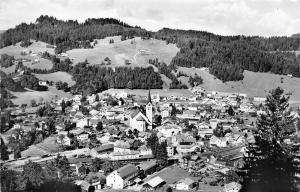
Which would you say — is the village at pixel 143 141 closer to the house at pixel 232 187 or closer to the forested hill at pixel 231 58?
the house at pixel 232 187

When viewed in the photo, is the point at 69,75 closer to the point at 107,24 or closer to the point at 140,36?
the point at 140,36

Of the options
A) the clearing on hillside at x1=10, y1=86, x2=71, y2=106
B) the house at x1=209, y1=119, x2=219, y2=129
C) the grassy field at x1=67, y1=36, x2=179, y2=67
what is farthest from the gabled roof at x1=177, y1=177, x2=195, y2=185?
the grassy field at x1=67, y1=36, x2=179, y2=67

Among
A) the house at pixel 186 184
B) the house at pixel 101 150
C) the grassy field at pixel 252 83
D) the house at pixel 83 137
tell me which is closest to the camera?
the house at pixel 186 184

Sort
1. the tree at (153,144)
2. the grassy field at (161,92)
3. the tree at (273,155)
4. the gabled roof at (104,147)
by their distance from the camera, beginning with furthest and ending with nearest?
the grassy field at (161,92)
the gabled roof at (104,147)
the tree at (153,144)
the tree at (273,155)

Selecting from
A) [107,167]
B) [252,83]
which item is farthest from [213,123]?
[252,83]

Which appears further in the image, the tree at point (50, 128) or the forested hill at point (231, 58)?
the forested hill at point (231, 58)

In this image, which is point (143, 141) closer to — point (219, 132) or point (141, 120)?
point (141, 120)

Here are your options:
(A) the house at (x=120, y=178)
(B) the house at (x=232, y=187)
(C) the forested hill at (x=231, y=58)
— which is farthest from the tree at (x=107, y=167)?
(C) the forested hill at (x=231, y=58)

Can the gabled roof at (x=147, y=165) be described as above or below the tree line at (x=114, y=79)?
below

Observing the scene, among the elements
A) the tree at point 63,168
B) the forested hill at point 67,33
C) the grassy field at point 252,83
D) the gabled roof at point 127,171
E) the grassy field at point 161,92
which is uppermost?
the forested hill at point 67,33
